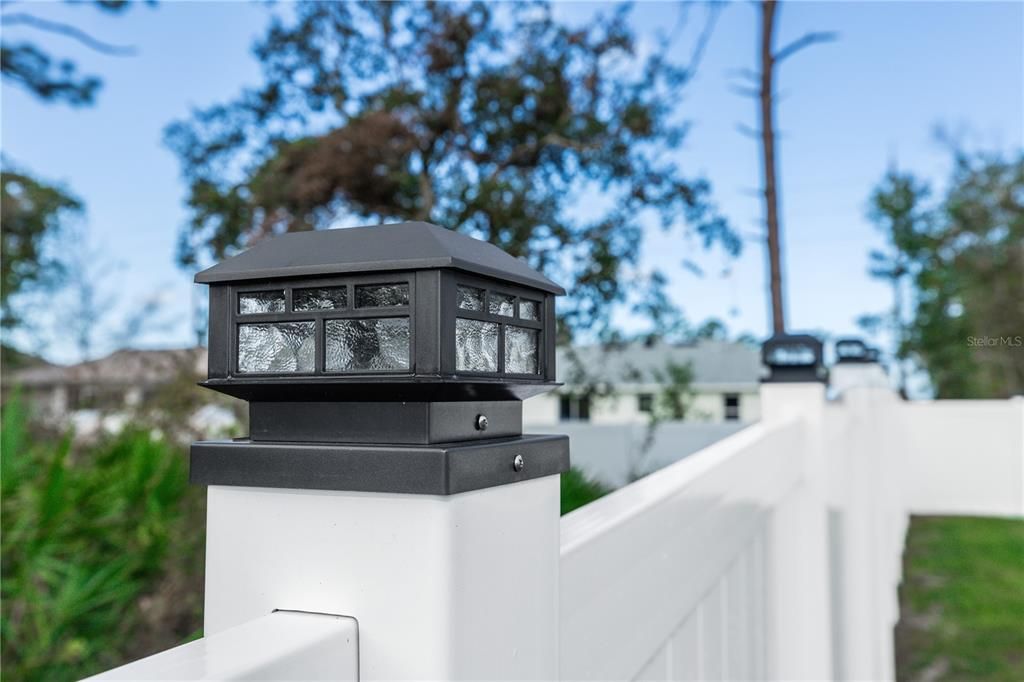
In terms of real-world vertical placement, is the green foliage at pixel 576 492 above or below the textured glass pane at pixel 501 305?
below

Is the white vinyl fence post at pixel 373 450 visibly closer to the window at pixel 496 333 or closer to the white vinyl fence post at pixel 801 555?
the window at pixel 496 333

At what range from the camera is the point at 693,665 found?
1021mm

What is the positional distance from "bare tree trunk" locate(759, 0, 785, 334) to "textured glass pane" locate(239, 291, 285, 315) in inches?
216

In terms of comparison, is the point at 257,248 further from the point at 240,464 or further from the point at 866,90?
the point at 866,90

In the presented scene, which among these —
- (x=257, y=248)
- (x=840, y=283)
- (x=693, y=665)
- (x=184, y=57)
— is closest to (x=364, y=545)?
(x=257, y=248)

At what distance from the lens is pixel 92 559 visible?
2.44 meters

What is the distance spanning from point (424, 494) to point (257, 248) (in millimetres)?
184

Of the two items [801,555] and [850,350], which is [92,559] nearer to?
[801,555]

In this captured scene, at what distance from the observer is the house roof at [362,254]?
1.32ft

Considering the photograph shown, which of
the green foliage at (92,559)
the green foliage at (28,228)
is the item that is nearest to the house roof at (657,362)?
the green foliage at (92,559)

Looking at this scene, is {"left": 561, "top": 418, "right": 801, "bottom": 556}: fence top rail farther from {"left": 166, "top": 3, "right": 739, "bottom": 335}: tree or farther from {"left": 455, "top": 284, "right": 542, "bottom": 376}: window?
{"left": 166, "top": 3, "right": 739, "bottom": 335}: tree

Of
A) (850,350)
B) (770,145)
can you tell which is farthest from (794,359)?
(770,145)

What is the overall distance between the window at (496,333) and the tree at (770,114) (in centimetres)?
534

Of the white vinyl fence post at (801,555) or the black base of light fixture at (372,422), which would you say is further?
the white vinyl fence post at (801,555)
